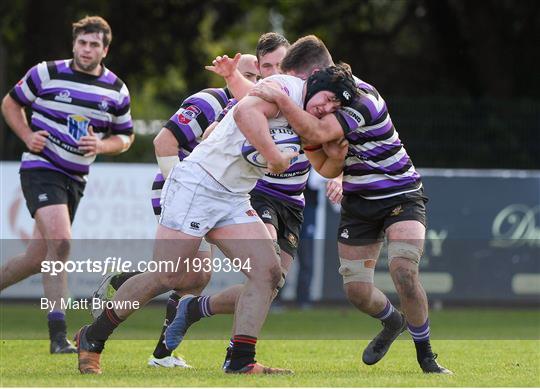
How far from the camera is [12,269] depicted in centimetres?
993

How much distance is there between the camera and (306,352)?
9.86 m

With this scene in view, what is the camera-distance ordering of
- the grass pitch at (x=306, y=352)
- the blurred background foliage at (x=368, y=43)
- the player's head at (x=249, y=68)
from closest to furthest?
1. the grass pitch at (x=306, y=352)
2. the player's head at (x=249, y=68)
3. the blurred background foliage at (x=368, y=43)

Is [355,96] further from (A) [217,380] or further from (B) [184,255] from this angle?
(A) [217,380]

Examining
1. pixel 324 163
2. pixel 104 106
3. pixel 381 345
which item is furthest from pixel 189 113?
pixel 381 345

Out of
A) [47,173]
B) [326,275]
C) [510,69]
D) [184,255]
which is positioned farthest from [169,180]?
[510,69]

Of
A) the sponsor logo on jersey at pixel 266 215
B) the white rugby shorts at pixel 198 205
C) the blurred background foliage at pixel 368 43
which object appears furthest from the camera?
the blurred background foliage at pixel 368 43

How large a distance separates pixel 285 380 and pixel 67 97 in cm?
389

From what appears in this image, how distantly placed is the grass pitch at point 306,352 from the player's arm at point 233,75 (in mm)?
1847

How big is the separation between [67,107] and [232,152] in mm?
3101

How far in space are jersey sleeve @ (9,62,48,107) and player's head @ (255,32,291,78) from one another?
7.79ft

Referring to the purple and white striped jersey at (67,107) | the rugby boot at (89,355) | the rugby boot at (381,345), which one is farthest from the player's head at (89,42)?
the rugby boot at (381,345)

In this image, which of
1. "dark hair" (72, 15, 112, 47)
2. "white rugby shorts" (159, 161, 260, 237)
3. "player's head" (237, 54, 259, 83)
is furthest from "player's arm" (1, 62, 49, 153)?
"white rugby shorts" (159, 161, 260, 237)

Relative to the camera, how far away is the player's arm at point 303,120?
702 centimetres

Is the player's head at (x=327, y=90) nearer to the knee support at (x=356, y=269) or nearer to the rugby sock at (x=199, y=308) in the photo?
the knee support at (x=356, y=269)
